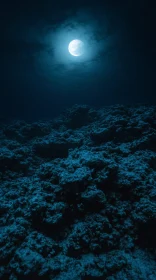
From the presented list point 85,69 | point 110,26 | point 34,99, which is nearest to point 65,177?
point 110,26

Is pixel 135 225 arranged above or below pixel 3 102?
below

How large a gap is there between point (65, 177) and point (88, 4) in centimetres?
987

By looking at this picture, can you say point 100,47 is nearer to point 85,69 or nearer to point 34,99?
point 85,69

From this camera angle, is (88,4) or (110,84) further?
(110,84)

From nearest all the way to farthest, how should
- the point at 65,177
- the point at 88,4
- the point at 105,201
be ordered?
1. the point at 105,201
2. the point at 65,177
3. the point at 88,4

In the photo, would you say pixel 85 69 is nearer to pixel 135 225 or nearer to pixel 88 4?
pixel 88 4

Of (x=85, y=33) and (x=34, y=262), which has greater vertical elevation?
(x=85, y=33)

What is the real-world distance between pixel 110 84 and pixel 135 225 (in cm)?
2209

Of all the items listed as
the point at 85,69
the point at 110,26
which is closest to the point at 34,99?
the point at 85,69

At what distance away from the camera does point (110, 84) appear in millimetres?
22000

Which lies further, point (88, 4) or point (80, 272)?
point (88, 4)

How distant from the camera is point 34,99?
877 inches

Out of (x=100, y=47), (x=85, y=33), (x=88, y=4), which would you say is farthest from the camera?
(x=100, y=47)

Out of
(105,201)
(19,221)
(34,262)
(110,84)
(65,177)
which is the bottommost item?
(34,262)
